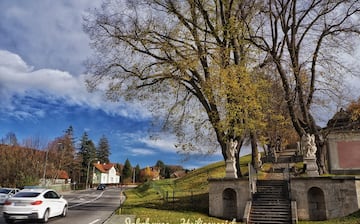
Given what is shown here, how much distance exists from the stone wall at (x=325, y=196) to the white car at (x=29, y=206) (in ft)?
45.3

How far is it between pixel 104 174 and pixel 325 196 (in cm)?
10278

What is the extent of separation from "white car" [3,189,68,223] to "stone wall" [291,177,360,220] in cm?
1382

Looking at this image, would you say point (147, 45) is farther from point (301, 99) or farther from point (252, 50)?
point (301, 99)

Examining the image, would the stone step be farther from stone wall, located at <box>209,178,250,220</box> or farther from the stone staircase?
stone wall, located at <box>209,178,250,220</box>

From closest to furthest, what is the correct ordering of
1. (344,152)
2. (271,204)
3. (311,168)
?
(271,204) < (311,168) < (344,152)

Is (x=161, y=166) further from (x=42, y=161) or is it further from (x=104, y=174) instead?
(x=42, y=161)

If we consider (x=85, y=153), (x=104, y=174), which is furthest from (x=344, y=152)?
(x=104, y=174)

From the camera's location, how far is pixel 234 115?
18359 mm

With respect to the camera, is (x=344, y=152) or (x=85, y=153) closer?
(x=344, y=152)

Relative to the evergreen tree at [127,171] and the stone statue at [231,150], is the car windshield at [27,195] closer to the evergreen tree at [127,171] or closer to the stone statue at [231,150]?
the stone statue at [231,150]

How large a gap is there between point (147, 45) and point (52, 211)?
41.2ft

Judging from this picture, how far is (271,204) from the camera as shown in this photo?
19.0 meters

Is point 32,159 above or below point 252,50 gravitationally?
below

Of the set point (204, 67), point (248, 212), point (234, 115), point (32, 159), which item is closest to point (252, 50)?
point (204, 67)
